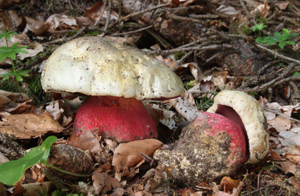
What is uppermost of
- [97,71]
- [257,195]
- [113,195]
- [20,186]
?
[97,71]

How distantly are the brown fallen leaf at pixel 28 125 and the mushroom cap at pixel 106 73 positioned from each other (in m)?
0.45

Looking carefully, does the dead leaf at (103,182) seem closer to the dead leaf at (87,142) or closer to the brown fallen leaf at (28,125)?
Result: the dead leaf at (87,142)

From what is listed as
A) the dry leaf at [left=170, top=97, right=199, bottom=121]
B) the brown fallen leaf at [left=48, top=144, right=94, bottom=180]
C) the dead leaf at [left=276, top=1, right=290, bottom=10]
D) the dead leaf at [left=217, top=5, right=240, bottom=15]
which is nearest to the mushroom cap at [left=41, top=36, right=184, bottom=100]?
the brown fallen leaf at [left=48, top=144, right=94, bottom=180]

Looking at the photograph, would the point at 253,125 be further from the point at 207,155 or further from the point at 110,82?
the point at 110,82

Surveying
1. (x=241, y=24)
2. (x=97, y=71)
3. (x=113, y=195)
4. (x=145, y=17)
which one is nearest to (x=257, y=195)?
(x=113, y=195)

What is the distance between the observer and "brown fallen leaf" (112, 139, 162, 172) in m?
1.62

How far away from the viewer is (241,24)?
4.64 m

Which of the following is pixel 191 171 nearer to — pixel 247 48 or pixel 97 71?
pixel 97 71

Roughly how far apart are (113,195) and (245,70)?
2596mm

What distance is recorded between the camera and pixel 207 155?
161 cm

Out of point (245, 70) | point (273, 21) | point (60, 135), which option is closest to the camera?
point (60, 135)

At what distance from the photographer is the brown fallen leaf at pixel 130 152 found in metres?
1.62

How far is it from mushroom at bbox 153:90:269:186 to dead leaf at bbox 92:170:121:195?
0.33 meters

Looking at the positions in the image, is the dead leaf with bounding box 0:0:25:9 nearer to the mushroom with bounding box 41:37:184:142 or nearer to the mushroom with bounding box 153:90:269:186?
the mushroom with bounding box 41:37:184:142
